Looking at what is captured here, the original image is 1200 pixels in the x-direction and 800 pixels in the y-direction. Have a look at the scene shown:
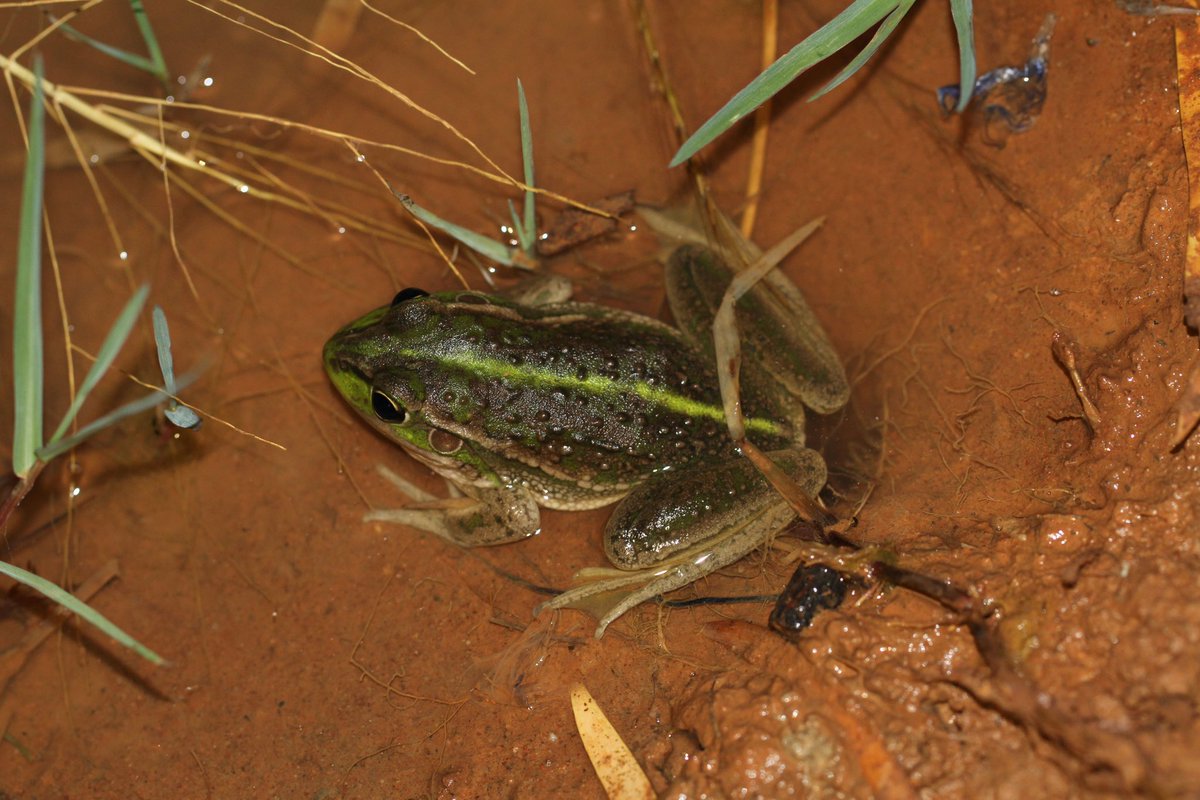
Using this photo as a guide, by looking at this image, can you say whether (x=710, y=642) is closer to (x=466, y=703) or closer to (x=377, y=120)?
(x=466, y=703)

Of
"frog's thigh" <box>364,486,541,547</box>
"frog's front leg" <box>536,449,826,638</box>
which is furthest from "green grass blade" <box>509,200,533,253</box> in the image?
"frog's front leg" <box>536,449,826,638</box>

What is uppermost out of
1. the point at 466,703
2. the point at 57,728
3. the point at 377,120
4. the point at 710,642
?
the point at 377,120

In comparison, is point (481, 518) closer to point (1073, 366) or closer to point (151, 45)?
point (1073, 366)

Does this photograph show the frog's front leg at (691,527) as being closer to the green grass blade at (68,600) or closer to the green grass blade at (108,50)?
the green grass blade at (68,600)

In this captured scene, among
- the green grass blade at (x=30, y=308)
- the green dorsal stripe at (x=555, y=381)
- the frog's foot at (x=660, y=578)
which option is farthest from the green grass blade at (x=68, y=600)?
the frog's foot at (x=660, y=578)

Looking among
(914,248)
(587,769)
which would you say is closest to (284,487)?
(587,769)

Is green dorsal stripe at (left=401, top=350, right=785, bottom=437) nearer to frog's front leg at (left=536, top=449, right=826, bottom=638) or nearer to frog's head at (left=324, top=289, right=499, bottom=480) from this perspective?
frog's head at (left=324, top=289, right=499, bottom=480)
